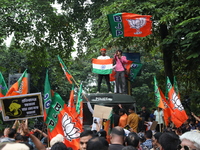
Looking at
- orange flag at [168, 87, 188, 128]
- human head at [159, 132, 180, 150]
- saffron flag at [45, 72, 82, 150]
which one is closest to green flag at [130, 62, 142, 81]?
orange flag at [168, 87, 188, 128]

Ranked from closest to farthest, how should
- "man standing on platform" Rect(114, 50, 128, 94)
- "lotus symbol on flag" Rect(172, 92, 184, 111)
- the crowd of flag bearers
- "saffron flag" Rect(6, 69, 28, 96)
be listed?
the crowd of flag bearers
"saffron flag" Rect(6, 69, 28, 96)
"lotus symbol on flag" Rect(172, 92, 184, 111)
"man standing on platform" Rect(114, 50, 128, 94)

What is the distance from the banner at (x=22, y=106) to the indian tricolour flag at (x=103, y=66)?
26.0 ft

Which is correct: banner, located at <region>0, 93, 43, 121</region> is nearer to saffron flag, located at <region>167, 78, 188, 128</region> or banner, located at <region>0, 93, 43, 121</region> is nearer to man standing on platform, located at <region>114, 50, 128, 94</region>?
saffron flag, located at <region>167, 78, 188, 128</region>

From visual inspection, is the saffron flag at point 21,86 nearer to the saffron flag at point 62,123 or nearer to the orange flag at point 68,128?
the saffron flag at point 62,123

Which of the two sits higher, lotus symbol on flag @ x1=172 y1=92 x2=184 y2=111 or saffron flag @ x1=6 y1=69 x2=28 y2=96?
saffron flag @ x1=6 y1=69 x2=28 y2=96

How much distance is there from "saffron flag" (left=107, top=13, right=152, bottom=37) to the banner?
799cm

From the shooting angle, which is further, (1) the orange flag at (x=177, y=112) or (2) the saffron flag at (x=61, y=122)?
(1) the orange flag at (x=177, y=112)

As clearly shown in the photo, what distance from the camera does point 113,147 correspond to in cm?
565

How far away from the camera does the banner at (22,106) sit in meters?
6.59

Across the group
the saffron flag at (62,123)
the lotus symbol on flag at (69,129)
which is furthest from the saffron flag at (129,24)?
the lotus symbol on flag at (69,129)

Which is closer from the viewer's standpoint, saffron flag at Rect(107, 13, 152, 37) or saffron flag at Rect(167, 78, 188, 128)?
saffron flag at Rect(167, 78, 188, 128)

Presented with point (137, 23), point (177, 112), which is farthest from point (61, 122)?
point (137, 23)

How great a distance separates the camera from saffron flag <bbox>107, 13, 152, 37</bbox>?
1408 cm

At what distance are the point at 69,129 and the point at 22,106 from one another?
185 cm
